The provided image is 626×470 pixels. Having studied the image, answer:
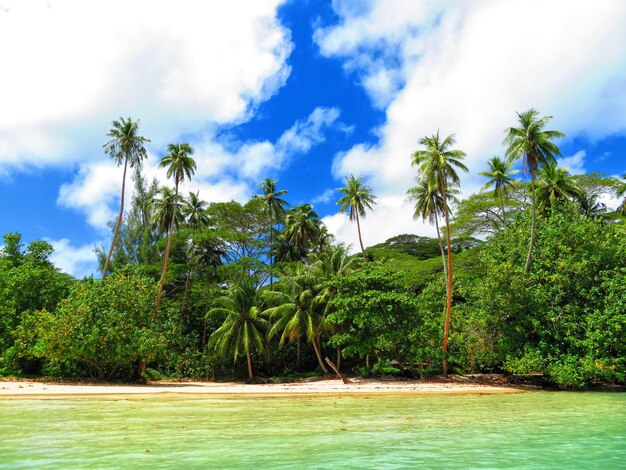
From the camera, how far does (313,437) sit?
9.12 m

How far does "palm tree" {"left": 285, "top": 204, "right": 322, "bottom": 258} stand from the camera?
44469 mm

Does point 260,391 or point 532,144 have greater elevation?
point 532,144

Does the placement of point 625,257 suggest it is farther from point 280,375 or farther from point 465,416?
point 280,375

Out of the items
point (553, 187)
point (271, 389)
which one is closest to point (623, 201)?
point (553, 187)

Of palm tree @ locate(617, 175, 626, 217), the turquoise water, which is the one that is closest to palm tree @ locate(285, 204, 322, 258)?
palm tree @ locate(617, 175, 626, 217)

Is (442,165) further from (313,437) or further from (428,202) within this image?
(313,437)

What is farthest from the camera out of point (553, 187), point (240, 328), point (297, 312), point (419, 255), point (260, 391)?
point (419, 255)

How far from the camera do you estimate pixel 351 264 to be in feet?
111

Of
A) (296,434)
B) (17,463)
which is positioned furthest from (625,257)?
(17,463)

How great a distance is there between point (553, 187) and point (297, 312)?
62.8ft

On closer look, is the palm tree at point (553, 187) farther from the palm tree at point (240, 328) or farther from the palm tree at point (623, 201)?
the palm tree at point (240, 328)

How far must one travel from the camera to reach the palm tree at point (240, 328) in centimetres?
3130

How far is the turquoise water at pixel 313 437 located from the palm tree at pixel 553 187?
20076 millimetres

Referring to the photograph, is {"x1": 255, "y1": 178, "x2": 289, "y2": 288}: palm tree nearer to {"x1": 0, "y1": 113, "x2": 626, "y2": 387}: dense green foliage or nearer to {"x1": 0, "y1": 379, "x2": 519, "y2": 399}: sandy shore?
{"x1": 0, "y1": 113, "x2": 626, "y2": 387}: dense green foliage
